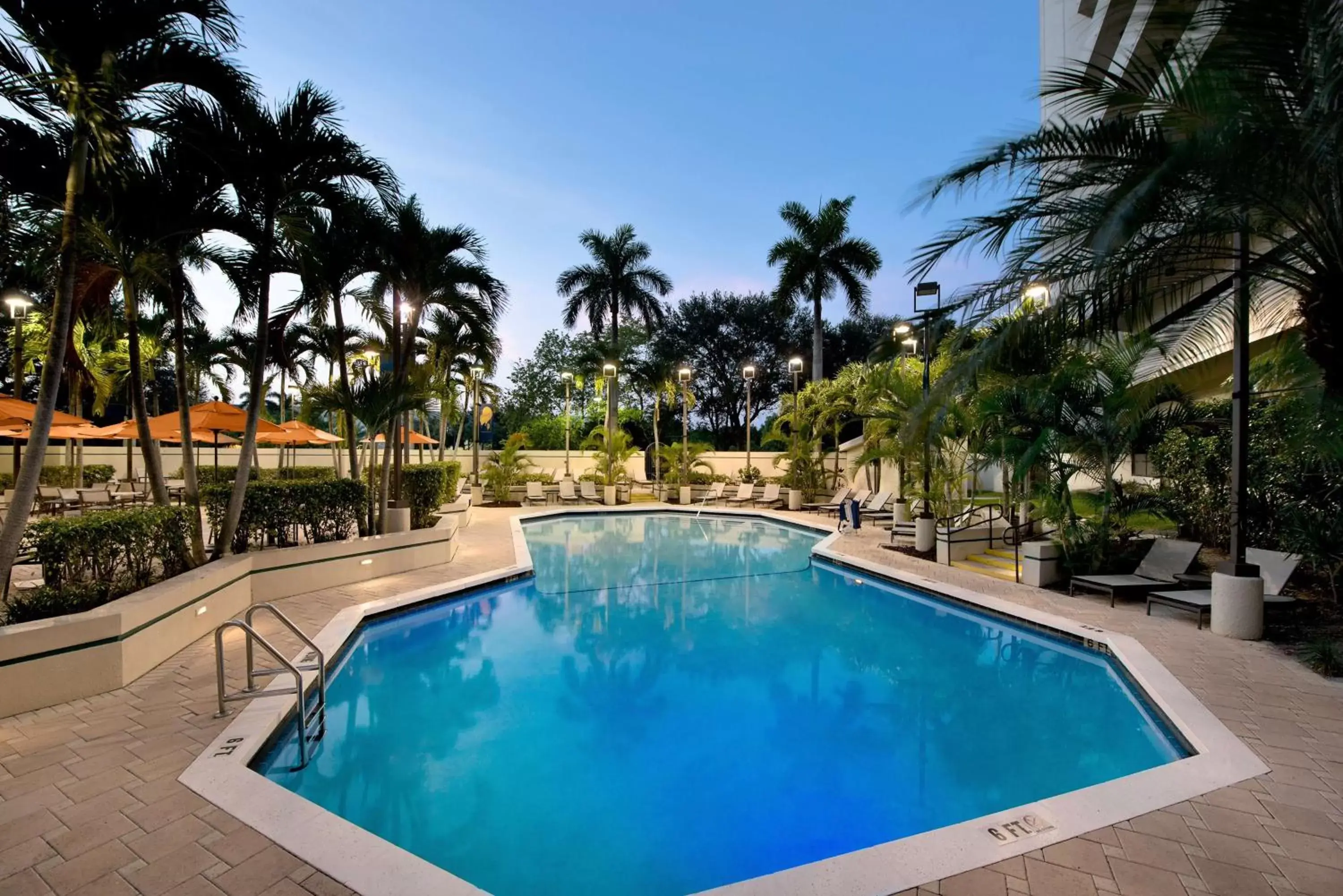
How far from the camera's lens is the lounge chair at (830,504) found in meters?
20.3

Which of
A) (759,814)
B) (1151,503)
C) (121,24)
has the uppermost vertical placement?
(121,24)

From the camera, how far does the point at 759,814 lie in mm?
A: 4340

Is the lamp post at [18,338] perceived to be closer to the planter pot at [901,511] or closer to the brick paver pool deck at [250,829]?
the brick paver pool deck at [250,829]

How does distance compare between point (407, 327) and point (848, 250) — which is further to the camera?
point (848, 250)

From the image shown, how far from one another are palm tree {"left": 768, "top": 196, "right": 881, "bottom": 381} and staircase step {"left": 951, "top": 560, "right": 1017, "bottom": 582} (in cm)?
1525

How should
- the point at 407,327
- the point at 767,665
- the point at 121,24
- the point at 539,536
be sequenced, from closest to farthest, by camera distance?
the point at 121,24
the point at 767,665
the point at 407,327
the point at 539,536

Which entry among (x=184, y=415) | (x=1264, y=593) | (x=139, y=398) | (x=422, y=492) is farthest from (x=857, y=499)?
(x=139, y=398)

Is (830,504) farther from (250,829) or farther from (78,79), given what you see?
(78,79)

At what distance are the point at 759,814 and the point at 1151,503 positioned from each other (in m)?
8.73

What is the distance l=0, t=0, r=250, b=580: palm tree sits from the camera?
516 cm

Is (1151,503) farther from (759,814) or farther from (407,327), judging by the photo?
(407,327)

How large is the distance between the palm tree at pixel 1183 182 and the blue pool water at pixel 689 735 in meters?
3.52

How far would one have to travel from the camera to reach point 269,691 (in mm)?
4879

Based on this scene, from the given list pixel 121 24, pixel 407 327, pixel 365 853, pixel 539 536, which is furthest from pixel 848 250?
pixel 365 853
